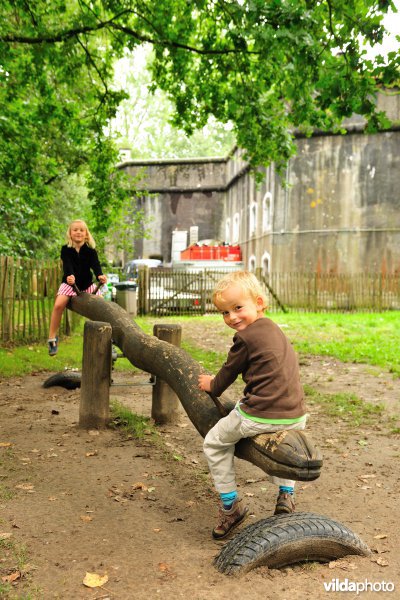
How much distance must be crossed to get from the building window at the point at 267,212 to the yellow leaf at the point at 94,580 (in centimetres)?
2203

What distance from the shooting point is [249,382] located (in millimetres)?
3057

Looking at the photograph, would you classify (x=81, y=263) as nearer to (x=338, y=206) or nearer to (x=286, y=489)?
(x=286, y=489)

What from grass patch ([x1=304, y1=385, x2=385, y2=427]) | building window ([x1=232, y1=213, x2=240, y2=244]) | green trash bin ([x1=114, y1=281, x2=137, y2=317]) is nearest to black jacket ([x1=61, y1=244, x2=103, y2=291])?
grass patch ([x1=304, y1=385, x2=385, y2=427])

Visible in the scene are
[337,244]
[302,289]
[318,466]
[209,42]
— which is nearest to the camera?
[318,466]

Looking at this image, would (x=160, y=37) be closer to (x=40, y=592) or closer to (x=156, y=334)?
(x=156, y=334)

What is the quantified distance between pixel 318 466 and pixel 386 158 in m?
21.2

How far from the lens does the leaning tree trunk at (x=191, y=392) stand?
288 cm

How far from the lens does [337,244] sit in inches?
880

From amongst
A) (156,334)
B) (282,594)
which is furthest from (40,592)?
(156,334)

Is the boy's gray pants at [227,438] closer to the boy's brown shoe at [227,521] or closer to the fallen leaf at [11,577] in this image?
the boy's brown shoe at [227,521]

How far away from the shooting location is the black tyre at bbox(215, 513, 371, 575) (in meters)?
2.86

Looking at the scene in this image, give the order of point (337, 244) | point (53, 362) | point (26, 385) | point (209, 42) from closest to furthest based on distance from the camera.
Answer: point (26, 385)
point (53, 362)
point (209, 42)
point (337, 244)

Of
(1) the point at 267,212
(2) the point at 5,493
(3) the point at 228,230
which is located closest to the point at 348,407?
(2) the point at 5,493

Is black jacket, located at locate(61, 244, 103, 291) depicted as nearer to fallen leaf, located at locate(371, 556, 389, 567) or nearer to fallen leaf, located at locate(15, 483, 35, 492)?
fallen leaf, located at locate(15, 483, 35, 492)
